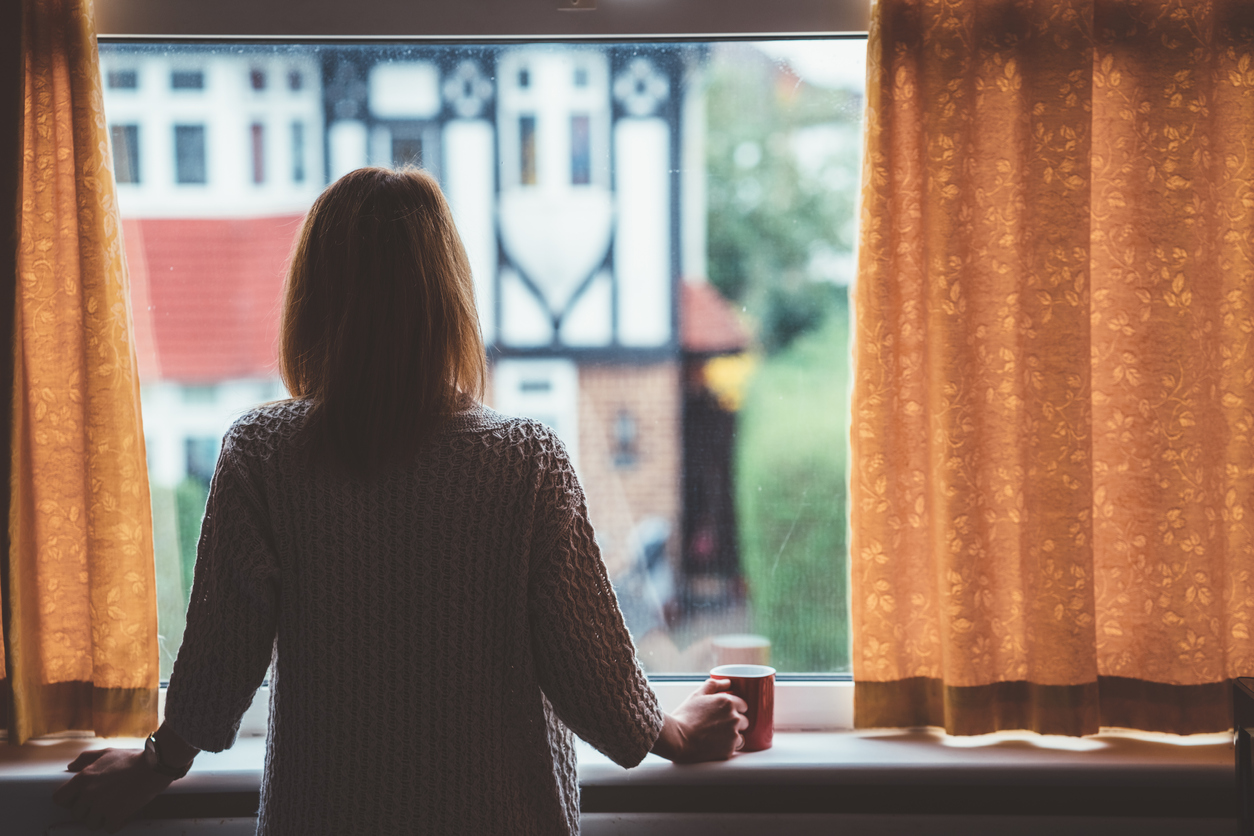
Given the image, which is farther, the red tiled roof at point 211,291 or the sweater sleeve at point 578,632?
the red tiled roof at point 211,291

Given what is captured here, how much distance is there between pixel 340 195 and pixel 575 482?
1.25 ft

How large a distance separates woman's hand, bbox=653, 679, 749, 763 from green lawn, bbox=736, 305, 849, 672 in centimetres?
29

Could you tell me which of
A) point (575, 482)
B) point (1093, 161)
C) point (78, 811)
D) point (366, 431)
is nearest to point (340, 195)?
point (366, 431)

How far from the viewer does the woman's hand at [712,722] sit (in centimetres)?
115

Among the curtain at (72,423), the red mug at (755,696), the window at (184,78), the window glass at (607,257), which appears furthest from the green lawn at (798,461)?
the window at (184,78)

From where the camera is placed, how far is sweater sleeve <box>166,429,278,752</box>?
842 millimetres

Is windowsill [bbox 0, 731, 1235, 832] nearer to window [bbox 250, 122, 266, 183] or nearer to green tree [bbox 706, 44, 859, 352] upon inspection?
green tree [bbox 706, 44, 859, 352]

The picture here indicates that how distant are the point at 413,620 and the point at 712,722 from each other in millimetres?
534

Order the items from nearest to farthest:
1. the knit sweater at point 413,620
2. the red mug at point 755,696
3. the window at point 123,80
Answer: the knit sweater at point 413,620, the red mug at point 755,696, the window at point 123,80

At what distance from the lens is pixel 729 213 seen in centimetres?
145

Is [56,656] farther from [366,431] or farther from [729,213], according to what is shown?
[729,213]

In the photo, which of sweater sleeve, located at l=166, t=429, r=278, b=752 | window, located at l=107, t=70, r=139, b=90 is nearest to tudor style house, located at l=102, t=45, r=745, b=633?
window, located at l=107, t=70, r=139, b=90

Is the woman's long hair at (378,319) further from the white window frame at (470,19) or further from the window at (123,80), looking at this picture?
the window at (123,80)

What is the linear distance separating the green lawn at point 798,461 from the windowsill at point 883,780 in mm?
312
